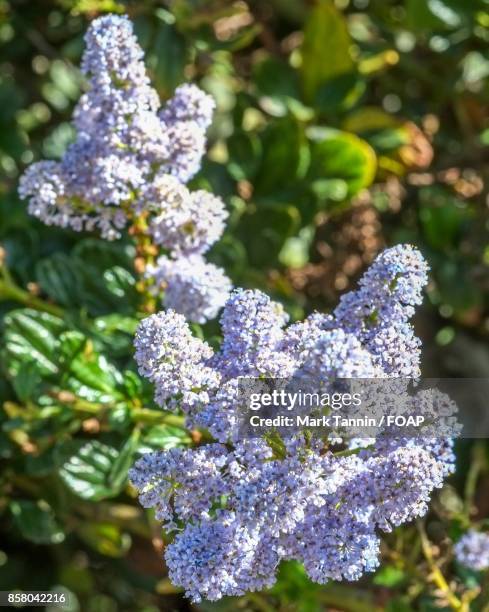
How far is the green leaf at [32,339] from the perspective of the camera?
59.7 inches

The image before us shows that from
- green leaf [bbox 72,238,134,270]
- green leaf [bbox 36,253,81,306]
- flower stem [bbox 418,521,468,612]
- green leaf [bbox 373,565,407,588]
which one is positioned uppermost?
green leaf [bbox 72,238,134,270]

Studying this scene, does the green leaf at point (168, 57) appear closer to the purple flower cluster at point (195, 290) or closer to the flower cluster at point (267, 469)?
the purple flower cluster at point (195, 290)

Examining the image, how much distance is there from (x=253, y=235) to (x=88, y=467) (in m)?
0.58

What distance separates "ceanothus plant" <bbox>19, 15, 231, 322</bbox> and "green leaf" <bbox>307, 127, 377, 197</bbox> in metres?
0.55

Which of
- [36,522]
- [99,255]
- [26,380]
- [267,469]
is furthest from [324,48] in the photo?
[267,469]

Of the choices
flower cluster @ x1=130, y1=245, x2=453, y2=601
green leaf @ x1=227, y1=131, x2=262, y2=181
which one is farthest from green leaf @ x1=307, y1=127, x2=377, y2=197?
flower cluster @ x1=130, y1=245, x2=453, y2=601

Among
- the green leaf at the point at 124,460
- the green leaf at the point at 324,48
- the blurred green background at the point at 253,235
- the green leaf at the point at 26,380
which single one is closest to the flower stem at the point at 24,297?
the blurred green background at the point at 253,235

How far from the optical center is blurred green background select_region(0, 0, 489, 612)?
4.99 ft

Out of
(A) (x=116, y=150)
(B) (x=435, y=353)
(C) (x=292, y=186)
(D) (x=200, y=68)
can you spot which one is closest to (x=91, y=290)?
(A) (x=116, y=150)

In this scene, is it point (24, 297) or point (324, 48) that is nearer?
point (24, 297)

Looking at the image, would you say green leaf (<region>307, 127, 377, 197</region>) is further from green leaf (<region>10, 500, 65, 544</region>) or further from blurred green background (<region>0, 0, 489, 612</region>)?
green leaf (<region>10, 500, 65, 544</region>)

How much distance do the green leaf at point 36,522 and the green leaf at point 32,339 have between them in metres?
0.32

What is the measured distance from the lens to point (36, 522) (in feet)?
5.64

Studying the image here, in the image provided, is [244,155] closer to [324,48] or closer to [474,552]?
[324,48]
